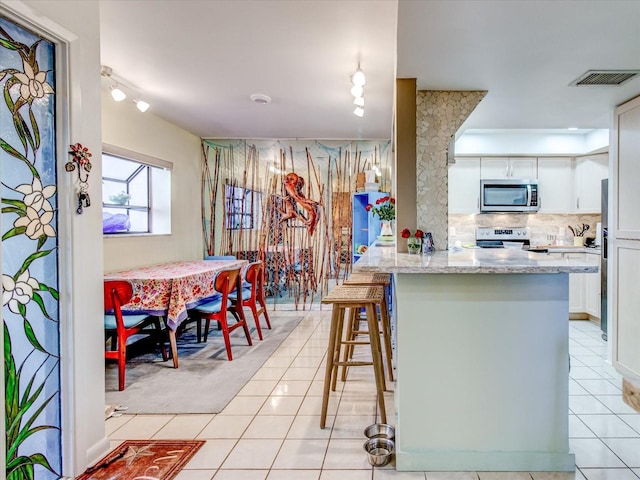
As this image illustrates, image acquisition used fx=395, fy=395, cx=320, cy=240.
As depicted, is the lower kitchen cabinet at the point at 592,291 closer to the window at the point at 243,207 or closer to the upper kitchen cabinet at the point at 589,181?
the upper kitchen cabinet at the point at 589,181

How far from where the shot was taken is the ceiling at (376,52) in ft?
6.06

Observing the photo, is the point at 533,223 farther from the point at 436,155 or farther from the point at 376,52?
the point at 376,52

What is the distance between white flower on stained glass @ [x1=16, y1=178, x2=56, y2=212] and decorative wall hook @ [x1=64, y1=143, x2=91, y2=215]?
0.37 feet

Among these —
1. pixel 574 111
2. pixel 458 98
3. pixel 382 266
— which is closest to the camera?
pixel 382 266

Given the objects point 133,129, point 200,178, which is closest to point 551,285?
point 133,129

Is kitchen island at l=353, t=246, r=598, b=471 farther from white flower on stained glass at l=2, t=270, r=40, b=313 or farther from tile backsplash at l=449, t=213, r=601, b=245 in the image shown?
tile backsplash at l=449, t=213, r=601, b=245

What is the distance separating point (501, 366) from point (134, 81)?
3503 millimetres

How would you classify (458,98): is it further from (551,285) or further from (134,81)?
(134,81)

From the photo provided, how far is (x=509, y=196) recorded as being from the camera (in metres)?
5.09

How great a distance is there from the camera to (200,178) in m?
5.52

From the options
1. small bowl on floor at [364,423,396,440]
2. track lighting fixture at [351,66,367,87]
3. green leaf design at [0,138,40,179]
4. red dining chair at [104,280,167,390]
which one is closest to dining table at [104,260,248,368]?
red dining chair at [104,280,167,390]

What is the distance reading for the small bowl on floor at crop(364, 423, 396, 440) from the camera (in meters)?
2.16

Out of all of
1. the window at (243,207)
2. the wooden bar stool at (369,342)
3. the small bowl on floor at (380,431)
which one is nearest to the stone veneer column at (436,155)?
the wooden bar stool at (369,342)

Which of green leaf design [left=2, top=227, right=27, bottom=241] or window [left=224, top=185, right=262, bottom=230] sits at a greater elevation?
window [left=224, top=185, right=262, bottom=230]
